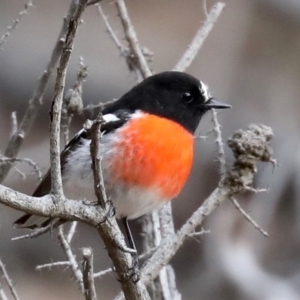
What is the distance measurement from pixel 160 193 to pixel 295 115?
3001 mm

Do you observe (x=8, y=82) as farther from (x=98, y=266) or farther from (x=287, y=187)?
(x=287, y=187)

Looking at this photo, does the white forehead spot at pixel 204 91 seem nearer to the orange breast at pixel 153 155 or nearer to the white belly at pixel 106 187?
the orange breast at pixel 153 155

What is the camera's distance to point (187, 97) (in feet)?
9.14

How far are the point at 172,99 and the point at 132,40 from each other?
1.31ft

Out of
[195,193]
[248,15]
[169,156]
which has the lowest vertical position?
[195,193]

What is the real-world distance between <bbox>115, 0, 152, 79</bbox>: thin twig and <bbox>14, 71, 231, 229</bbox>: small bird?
0.99 ft

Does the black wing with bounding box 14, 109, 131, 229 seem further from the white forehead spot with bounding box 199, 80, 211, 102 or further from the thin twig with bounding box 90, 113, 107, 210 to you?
the thin twig with bounding box 90, 113, 107, 210

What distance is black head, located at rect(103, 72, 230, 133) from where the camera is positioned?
106 inches

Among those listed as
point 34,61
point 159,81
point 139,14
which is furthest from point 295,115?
point 159,81

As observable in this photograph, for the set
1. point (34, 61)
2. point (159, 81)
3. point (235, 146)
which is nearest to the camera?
point (235, 146)

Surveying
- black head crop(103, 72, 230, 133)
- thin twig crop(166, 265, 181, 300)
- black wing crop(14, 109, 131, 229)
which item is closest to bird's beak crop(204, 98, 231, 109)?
black head crop(103, 72, 230, 133)

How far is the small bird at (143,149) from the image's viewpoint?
2.43 metres

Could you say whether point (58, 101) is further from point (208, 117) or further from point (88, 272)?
point (208, 117)

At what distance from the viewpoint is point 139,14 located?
5785 mm
